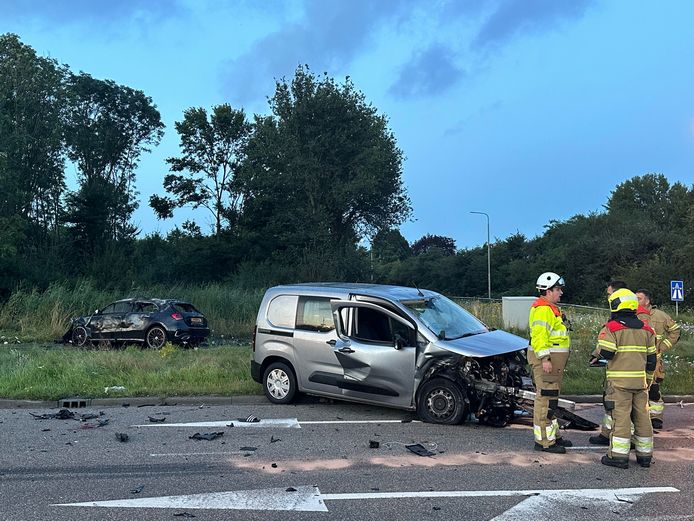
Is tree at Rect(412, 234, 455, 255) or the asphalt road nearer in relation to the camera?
the asphalt road

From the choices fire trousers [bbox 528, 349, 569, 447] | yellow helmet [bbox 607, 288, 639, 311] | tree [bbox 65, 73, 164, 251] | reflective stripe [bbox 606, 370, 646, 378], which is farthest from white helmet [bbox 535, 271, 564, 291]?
tree [bbox 65, 73, 164, 251]

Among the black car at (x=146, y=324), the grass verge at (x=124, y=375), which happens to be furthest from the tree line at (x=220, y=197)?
the grass verge at (x=124, y=375)

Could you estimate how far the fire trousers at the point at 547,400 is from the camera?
6.25 m

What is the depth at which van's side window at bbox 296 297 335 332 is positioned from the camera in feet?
28.0

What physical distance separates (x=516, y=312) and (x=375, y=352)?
11.4 meters

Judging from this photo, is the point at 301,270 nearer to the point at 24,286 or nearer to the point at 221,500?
the point at 24,286

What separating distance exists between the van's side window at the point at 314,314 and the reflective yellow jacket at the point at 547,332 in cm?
303

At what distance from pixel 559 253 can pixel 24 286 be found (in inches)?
1857

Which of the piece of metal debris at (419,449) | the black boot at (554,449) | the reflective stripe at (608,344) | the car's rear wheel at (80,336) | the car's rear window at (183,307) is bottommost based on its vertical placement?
the piece of metal debris at (419,449)

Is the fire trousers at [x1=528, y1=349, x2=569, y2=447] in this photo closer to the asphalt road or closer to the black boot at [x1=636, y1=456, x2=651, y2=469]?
the asphalt road

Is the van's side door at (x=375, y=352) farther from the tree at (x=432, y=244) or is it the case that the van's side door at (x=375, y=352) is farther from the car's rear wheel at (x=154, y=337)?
the tree at (x=432, y=244)

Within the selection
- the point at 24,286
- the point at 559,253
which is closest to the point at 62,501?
the point at 24,286

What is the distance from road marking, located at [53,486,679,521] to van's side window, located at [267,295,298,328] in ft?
13.0

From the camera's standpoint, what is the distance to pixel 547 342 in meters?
6.29
